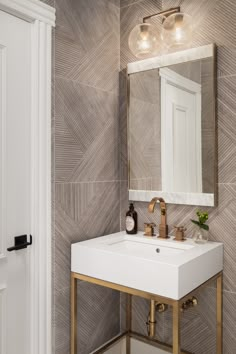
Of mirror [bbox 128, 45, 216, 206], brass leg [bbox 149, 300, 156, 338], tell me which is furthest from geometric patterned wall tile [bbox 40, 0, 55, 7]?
brass leg [bbox 149, 300, 156, 338]

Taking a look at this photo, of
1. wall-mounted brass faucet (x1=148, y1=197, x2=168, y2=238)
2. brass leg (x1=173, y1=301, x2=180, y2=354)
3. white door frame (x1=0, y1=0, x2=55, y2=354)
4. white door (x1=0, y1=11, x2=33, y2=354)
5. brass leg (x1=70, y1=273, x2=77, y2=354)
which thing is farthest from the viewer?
wall-mounted brass faucet (x1=148, y1=197, x2=168, y2=238)

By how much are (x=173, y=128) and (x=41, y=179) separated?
2.74 ft

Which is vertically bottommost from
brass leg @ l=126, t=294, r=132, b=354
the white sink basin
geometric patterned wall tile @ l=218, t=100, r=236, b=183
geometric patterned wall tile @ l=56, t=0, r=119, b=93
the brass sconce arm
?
brass leg @ l=126, t=294, r=132, b=354

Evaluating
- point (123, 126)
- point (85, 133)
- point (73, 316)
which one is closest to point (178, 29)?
point (123, 126)

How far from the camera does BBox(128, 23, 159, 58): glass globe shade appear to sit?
1.96 metres

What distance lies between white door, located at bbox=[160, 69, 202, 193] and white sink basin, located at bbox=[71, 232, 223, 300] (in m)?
0.34

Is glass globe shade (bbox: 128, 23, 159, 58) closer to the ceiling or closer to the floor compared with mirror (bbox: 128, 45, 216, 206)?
closer to the ceiling

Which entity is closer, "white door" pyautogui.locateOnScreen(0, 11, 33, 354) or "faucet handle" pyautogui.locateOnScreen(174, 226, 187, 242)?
"white door" pyautogui.locateOnScreen(0, 11, 33, 354)

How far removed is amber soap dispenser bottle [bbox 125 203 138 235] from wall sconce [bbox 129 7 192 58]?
98cm

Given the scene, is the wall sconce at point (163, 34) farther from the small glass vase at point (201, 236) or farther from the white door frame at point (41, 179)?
the small glass vase at point (201, 236)

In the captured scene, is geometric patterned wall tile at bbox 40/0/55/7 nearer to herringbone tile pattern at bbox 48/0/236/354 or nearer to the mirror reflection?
herringbone tile pattern at bbox 48/0/236/354

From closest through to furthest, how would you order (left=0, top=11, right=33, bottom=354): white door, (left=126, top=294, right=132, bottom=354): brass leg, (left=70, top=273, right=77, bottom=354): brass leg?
(left=0, top=11, right=33, bottom=354): white door, (left=70, top=273, right=77, bottom=354): brass leg, (left=126, top=294, right=132, bottom=354): brass leg

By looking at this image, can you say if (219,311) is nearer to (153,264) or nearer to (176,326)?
(176,326)

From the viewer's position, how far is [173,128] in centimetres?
197
